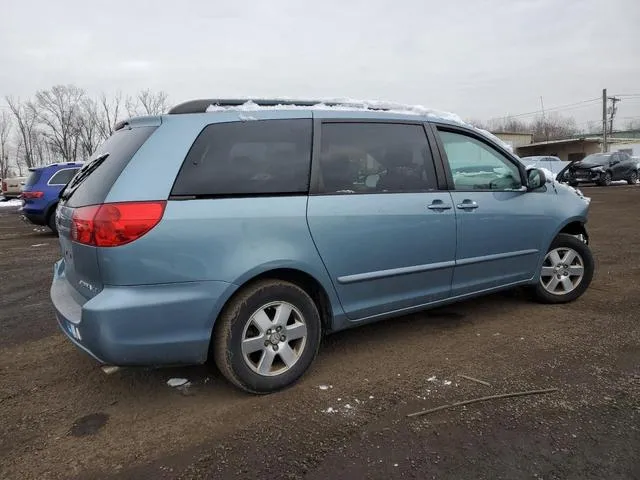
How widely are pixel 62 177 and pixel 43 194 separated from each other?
25.9 inches

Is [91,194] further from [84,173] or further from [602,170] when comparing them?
[602,170]

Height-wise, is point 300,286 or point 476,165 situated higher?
point 476,165

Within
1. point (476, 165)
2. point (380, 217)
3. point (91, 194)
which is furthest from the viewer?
point (476, 165)

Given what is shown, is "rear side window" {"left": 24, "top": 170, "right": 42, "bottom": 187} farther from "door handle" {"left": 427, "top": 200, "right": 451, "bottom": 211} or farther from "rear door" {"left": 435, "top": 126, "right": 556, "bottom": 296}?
"door handle" {"left": 427, "top": 200, "right": 451, "bottom": 211}

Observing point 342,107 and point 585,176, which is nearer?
point 342,107

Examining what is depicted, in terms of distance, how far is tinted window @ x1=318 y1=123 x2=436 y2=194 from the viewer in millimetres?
3307

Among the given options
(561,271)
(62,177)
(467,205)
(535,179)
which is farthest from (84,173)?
(62,177)

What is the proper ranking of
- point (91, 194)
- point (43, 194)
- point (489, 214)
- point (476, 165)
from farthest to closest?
point (43, 194)
point (476, 165)
point (489, 214)
point (91, 194)

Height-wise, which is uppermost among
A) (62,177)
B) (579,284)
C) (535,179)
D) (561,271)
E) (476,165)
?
(62,177)

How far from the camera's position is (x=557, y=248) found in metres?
4.70

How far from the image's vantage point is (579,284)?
15.8 feet

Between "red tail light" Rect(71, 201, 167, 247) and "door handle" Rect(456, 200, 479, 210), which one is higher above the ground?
"red tail light" Rect(71, 201, 167, 247)

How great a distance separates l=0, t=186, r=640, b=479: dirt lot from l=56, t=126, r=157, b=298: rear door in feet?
2.54

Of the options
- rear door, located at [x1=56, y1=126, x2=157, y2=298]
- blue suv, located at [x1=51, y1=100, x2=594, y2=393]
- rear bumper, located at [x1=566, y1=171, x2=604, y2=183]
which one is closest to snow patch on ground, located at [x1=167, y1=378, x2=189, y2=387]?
blue suv, located at [x1=51, y1=100, x2=594, y2=393]
